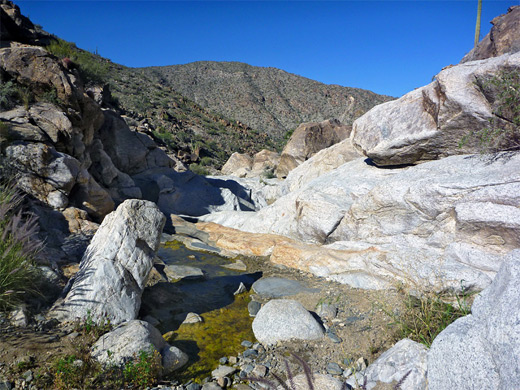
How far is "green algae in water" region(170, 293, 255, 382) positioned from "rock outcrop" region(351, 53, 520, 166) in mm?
5187

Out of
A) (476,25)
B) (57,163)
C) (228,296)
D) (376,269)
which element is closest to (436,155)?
(376,269)

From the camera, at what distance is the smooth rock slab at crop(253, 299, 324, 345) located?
476 centimetres

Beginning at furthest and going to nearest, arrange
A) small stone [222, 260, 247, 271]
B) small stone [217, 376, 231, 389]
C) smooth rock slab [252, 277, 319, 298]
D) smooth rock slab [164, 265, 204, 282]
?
small stone [222, 260, 247, 271], smooth rock slab [164, 265, 204, 282], smooth rock slab [252, 277, 319, 298], small stone [217, 376, 231, 389]

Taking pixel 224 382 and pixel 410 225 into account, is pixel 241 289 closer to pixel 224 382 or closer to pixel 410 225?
pixel 224 382

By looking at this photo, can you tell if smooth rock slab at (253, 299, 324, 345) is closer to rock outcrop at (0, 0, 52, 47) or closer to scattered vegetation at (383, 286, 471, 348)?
scattered vegetation at (383, 286, 471, 348)

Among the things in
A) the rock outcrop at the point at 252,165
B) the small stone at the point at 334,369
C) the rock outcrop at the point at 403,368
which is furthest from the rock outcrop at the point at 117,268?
the rock outcrop at the point at 252,165

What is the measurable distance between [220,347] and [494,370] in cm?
347

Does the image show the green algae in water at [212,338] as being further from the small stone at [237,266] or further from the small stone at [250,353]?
the small stone at [237,266]

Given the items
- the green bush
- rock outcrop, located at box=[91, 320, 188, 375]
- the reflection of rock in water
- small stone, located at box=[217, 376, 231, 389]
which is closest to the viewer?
the green bush

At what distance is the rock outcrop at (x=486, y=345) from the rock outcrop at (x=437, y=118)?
4825mm

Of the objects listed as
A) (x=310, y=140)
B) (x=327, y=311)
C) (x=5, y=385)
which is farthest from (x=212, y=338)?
(x=310, y=140)

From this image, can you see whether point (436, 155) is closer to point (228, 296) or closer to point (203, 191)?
point (228, 296)

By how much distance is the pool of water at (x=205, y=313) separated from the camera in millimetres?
4594

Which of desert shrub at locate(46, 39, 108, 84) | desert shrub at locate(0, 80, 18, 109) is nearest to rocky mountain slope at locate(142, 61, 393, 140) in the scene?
desert shrub at locate(46, 39, 108, 84)
